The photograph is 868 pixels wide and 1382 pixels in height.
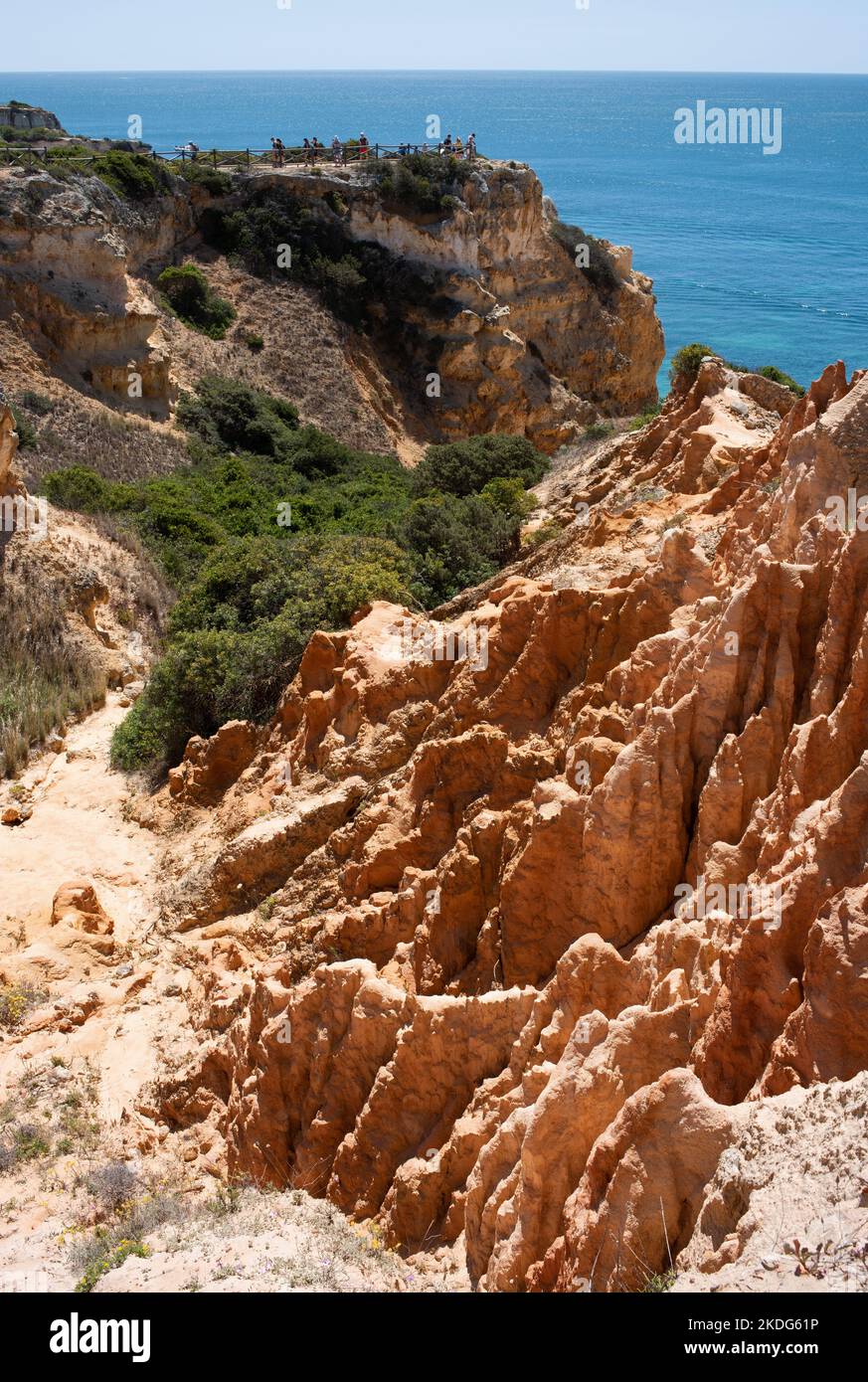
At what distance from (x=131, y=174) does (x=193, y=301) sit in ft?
17.3

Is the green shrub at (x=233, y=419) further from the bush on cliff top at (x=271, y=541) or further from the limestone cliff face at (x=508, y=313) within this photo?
the limestone cliff face at (x=508, y=313)

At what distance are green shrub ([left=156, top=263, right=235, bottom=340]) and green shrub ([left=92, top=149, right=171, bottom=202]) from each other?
3.11m

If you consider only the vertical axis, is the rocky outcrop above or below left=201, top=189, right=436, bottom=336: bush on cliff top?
above

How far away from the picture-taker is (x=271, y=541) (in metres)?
19.8

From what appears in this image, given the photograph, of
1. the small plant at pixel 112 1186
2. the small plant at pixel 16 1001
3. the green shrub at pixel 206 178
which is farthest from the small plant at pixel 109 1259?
the green shrub at pixel 206 178

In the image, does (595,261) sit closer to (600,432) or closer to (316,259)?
(316,259)

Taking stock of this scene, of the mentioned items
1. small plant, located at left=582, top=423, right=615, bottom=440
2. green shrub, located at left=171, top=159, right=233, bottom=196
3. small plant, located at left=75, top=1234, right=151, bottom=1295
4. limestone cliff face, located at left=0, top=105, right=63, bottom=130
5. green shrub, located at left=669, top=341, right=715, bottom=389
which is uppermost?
limestone cliff face, located at left=0, top=105, right=63, bottom=130

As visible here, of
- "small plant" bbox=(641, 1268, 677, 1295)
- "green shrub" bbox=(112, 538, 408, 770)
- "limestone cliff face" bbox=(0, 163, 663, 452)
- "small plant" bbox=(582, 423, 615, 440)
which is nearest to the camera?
"small plant" bbox=(641, 1268, 677, 1295)

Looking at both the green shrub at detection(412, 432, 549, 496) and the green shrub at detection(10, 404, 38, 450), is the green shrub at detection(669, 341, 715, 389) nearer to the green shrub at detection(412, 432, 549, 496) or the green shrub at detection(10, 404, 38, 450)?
the green shrub at detection(412, 432, 549, 496)

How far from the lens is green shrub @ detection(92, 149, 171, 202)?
4056 centimetres

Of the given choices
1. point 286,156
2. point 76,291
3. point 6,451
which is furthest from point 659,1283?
point 286,156

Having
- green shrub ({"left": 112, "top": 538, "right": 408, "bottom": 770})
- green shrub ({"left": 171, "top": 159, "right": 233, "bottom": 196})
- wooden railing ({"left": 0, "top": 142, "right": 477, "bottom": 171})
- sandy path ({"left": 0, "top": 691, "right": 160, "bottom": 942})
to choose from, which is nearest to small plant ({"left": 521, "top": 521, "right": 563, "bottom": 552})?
green shrub ({"left": 112, "top": 538, "right": 408, "bottom": 770})

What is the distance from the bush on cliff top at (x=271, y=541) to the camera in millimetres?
15938

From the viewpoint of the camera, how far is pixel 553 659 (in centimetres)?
1075
